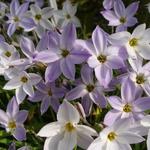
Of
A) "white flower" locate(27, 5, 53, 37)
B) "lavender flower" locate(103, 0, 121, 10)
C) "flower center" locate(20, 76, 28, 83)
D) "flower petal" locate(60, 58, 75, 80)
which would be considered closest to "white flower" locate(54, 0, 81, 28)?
"white flower" locate(27, 5, 53, 37)

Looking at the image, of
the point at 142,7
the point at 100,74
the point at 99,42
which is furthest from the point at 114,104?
the point at 142,7

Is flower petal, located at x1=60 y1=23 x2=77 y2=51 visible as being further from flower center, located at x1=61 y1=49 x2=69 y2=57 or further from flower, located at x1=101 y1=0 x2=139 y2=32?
flower, located at x1=101 y1=0 x2=139 y2=32

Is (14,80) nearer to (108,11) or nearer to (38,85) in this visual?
(38,85)

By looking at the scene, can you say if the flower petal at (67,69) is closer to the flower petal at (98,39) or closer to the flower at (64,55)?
the flower at (64,55)

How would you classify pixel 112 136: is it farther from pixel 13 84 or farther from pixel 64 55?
pixel 13 84

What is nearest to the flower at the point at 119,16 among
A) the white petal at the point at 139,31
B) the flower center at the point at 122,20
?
the flower center at the point at 122,20

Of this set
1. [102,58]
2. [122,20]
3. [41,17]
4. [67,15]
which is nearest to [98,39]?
[102,58]

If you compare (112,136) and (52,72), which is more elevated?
(52,72)
